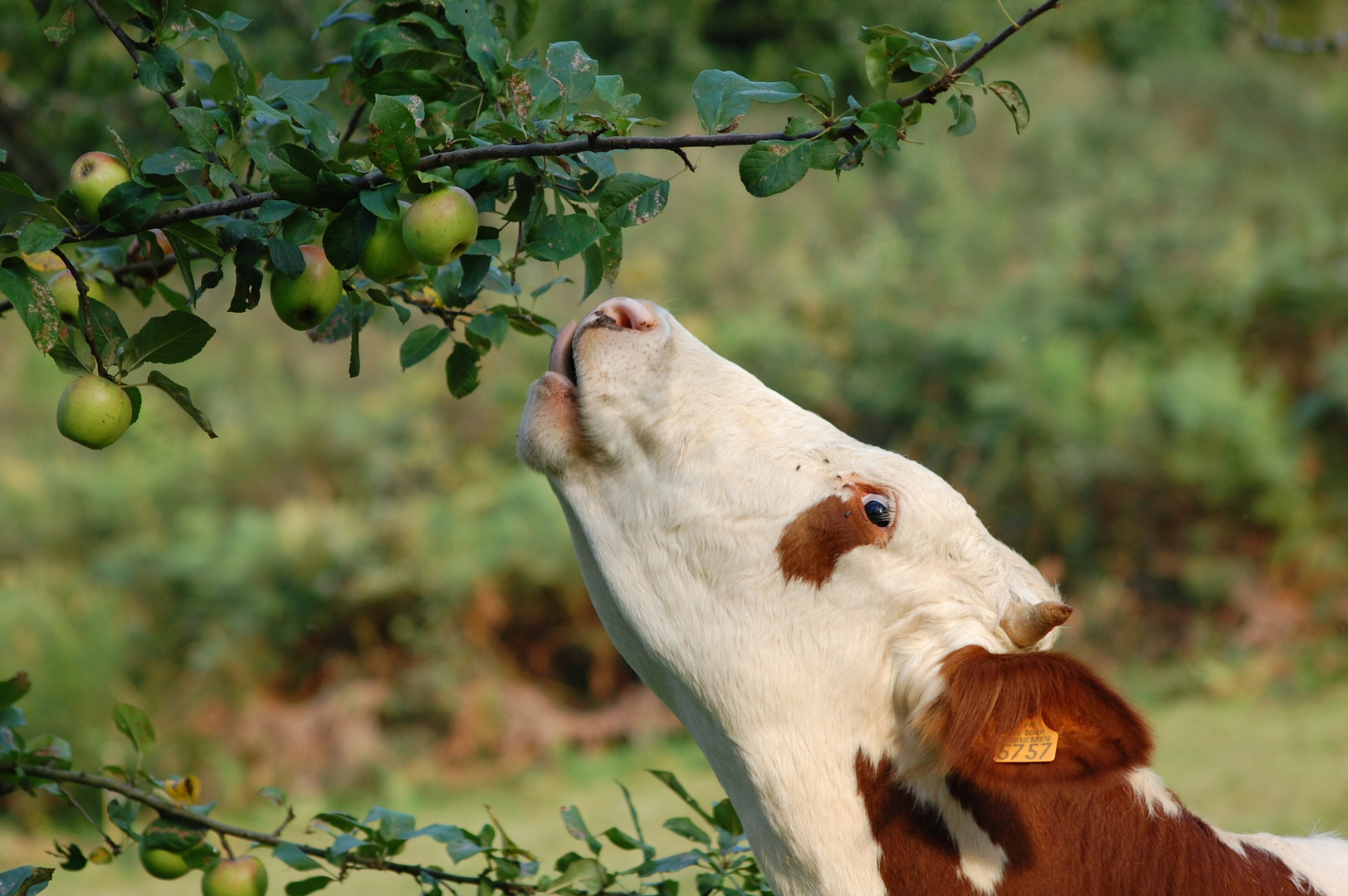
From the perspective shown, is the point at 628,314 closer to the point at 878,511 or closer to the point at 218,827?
the point at 878,511

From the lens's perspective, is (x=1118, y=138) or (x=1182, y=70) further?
(x=1182, y=70)

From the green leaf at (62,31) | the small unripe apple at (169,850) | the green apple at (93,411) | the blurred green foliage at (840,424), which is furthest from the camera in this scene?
the blurred green foliage at (840,424)

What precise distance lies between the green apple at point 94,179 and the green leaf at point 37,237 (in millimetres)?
81

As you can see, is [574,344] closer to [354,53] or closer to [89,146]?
[354,53]

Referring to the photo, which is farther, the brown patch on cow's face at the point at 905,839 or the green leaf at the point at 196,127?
the brown patch on cow's face at the point at 905,839

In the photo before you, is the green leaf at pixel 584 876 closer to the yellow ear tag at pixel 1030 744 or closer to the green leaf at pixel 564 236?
the yellow ear tag at pixel 1030 744

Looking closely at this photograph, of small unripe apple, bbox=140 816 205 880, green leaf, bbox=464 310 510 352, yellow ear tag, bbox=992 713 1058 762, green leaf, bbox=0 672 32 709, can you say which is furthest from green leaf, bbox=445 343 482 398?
yellow ear tag, bbox=992 713 1058 762

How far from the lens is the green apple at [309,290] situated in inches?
55.2

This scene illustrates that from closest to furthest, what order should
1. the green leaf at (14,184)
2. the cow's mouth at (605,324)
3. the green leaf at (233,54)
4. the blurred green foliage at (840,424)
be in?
1. the green leaf at (14,184)
2. the green leaf at (233,54)
3. the cow's mouth at (605,324)
4. the blurred green foliage at (840,424)

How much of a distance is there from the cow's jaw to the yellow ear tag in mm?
142

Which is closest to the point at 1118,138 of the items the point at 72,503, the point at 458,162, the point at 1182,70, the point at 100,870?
the point at 1182,70

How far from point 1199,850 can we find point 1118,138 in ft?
35.0

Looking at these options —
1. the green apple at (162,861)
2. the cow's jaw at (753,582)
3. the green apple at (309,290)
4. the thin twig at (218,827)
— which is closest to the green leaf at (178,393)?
the green apple at (309,290)

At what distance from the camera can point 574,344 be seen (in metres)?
1.69
